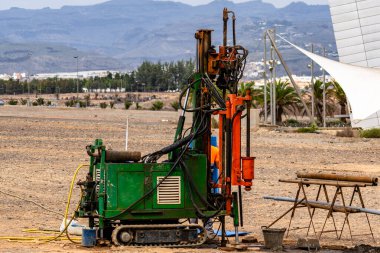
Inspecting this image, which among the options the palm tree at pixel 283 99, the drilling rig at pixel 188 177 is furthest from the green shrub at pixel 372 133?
the drilling rig at pixel 188 177

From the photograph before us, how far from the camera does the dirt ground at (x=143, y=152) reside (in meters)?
16.8

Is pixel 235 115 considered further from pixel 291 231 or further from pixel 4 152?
pixel 4 152

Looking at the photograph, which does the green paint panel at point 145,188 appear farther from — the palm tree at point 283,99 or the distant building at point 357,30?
the palm tree at point 283,99

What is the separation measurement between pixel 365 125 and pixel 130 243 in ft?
91.2

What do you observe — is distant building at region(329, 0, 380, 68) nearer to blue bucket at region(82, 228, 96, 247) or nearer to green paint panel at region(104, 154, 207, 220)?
green paint panel at region(104, 154, 207, 220)

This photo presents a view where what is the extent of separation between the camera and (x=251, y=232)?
16078 millimetres

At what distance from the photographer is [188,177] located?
1362 centimetres

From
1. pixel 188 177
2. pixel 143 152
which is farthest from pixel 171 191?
pixel 143 152

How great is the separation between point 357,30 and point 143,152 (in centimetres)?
1536

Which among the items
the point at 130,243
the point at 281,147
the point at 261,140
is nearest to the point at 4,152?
the point at 281,147

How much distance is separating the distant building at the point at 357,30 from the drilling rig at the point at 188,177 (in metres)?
31.6

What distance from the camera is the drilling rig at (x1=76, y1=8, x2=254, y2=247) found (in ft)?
44.4

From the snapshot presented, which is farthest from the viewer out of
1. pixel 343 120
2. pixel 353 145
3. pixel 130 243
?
pixel 343 120

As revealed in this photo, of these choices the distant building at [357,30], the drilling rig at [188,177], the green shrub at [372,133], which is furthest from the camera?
the green shrub at [372,133]
